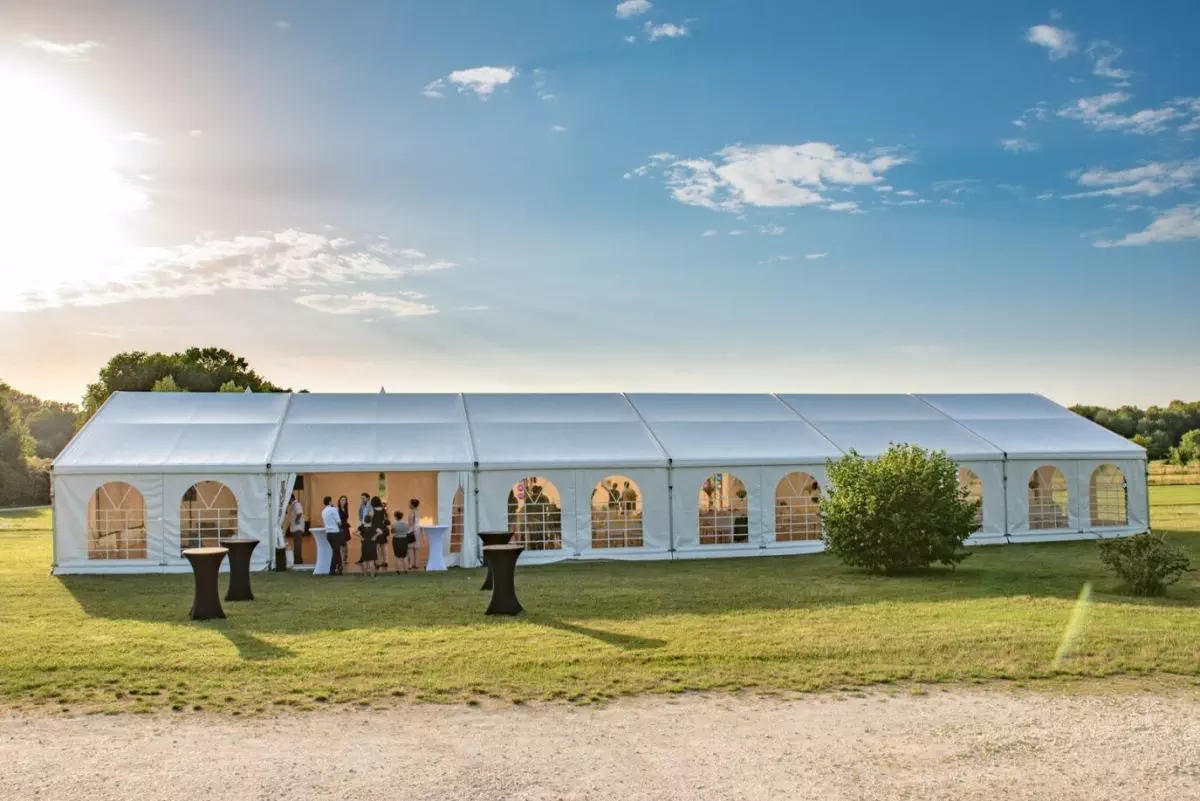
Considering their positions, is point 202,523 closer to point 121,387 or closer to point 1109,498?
point 1109,498

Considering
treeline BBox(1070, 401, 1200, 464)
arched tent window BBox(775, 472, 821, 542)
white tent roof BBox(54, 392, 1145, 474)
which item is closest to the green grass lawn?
white tent roof BBox(54, 392, 1145, 474)

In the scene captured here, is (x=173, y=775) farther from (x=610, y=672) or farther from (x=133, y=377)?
(x=133, y=377)

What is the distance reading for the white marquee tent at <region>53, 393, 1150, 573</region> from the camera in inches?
701

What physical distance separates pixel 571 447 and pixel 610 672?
415 inches

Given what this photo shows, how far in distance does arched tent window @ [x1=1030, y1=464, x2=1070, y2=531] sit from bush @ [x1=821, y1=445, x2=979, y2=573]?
18.9ft

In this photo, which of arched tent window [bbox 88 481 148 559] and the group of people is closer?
the group of people

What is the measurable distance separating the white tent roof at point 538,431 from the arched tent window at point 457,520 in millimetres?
626

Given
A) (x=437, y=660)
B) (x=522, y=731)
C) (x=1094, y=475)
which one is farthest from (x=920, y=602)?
(x=1094, y=475)

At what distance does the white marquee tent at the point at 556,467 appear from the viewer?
17812 millimetres

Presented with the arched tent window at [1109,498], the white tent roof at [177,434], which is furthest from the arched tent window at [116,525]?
the arched tent window at [1109,498]

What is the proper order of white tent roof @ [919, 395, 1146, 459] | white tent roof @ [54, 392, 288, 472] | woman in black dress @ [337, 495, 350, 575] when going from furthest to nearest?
white tent roof @ [919, 395, 1146, 459] → white tent roof @ [54, 392, 288, 472] → woman in black dress @ [337, 495, 350, 575]

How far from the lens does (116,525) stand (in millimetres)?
19516

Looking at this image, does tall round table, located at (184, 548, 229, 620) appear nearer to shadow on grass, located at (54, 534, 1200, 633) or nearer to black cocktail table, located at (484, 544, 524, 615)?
shadow on grass, located at (54, 534, 1200, 633)

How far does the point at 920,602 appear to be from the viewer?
12984mm
